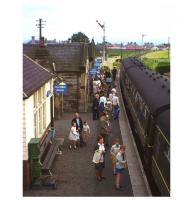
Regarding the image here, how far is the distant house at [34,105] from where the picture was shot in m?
13.1

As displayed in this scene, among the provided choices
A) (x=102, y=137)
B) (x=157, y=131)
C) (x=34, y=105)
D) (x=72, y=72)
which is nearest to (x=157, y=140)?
(x=157, y=131)

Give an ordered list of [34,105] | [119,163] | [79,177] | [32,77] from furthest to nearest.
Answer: [32,77], [34,105], [79,177], [119,163]

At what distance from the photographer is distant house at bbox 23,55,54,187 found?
13070 millimetres

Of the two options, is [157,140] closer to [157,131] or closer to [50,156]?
[157,131]

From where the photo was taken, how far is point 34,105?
14.7 metres


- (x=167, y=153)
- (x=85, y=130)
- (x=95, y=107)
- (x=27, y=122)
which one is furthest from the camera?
(x=95, y=107)

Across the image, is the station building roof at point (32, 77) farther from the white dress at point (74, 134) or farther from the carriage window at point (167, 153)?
the carriage window at point (167, 153)

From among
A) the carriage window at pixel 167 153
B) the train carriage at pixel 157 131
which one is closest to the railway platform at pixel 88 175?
the train carriage at pixel 157 131
